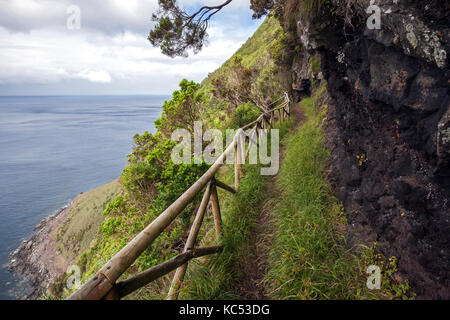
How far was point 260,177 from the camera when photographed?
4.91 m

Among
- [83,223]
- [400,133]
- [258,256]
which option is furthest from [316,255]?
[83,223]

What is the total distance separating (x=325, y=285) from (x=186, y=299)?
1.51 meters

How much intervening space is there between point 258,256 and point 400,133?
232 cm

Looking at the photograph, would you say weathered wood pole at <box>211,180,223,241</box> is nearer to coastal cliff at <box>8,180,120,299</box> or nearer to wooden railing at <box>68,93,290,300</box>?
wooden railing at <box>68,93,290,300</box>

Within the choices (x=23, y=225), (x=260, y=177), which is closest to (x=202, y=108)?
(x=260, y=177)

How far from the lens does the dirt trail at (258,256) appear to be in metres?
2.66

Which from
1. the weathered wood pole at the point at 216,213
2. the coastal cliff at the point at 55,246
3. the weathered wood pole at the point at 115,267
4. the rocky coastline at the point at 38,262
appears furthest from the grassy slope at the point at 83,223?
the weathered wood pole at the point at 115,267

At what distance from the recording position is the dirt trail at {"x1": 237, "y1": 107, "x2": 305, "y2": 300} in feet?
8.73

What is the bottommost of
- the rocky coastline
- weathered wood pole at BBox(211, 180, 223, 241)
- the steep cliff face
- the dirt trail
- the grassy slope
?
the rocky coastline

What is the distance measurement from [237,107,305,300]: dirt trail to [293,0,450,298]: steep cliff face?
3.93 feet

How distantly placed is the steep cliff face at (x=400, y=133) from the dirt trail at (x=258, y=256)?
1.20 metres

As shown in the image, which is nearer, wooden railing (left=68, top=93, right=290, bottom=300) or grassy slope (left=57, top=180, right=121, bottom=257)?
wooden railing (left=68, top=93, right=290, bottom=300)

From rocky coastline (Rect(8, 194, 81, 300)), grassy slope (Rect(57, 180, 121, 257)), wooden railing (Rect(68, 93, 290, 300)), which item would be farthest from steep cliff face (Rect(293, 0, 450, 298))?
rocky coastline (Rect(8, 194, 81, 300))
